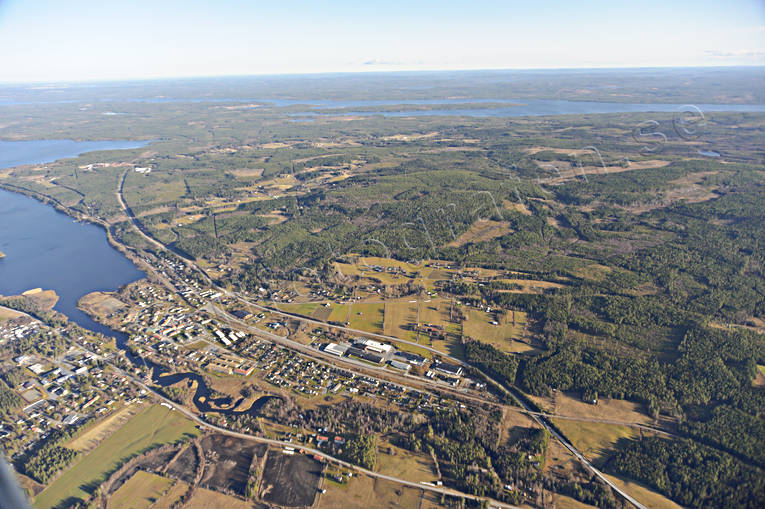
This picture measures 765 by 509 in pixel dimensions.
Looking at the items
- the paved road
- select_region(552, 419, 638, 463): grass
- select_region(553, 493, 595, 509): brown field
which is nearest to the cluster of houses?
select_region(552, 419, 638, 463): grass

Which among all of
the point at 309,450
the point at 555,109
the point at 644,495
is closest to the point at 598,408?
the point at 644,495

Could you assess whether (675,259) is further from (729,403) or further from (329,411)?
(329,411)

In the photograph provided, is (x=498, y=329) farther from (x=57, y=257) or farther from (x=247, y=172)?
(x=247, y=172)

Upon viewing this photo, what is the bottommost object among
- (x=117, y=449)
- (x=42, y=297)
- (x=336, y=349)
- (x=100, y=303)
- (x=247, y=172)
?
(x=117, y=449)

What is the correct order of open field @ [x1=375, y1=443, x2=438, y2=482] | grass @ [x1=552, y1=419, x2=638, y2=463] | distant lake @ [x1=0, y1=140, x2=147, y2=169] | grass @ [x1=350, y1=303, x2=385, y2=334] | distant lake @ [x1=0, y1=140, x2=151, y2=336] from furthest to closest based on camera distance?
1. distant lake @ [x1=0, y1=140, x2=147, y2=169]
2. distant lake @ [x1=0, y1=140, x2=151, y2=336]
3. grass @ [x1=350, y1=303, x2=385, y2=334]
4. grass @ [x1=552, y1=419, x2=638, y2=463]
5. open field @ [x1=375, y1=443, x2=438, y2=482]

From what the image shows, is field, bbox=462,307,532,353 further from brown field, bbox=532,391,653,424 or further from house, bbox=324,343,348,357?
house, bbox=324,343,348,357

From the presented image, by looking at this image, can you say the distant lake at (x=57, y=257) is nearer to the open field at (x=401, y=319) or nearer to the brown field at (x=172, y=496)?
the brown field at (x=172, y=496)

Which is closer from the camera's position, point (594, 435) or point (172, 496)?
point (172, 496)

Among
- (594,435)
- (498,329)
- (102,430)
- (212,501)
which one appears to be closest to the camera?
(212,501)
